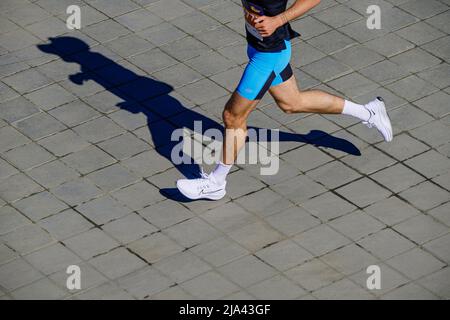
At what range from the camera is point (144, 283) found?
9.71m

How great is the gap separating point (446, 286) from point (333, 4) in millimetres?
4886

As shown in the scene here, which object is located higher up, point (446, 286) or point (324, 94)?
point (324, 94)

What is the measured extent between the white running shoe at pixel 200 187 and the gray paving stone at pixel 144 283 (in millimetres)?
947

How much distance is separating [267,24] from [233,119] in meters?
0.97

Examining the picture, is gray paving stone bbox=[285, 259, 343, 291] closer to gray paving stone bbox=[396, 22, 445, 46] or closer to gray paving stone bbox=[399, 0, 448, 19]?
gray paving stone bbox=[396, 22, 445, 46]

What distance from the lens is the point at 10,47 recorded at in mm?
12859

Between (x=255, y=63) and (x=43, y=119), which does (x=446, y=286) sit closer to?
(x=255, y=63)

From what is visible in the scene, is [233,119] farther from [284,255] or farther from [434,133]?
[434,133]

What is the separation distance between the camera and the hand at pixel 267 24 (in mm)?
9820

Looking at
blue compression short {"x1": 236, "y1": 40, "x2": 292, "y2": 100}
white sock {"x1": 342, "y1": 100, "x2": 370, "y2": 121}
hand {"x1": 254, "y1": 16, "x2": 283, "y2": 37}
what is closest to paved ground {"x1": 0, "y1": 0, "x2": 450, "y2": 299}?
white sock {"x1": 342, "y1": 100, "x2": 370, "y2": 121}

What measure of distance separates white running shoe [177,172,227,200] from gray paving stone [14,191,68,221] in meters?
1.13

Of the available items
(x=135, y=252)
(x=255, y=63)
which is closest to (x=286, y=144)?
(x=255, y=63)

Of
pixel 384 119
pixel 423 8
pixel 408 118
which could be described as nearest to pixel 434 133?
pixel 408 118
